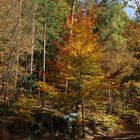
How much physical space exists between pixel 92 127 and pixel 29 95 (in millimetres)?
6617

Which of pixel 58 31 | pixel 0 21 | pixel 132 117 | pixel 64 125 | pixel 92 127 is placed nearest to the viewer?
pixel 0 21

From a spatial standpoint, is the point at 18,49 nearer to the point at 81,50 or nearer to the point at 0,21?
the point at 0,21

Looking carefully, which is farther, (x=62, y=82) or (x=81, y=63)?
(x=62, y=82)

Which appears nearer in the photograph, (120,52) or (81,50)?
(81,50)

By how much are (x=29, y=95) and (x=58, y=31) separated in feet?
28.4

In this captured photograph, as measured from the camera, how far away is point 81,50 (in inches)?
976

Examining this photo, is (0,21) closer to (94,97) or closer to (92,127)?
(94,97)

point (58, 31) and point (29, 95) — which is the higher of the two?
point (58, 31)

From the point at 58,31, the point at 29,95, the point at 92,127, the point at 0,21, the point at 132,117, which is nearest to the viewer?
the point at 0,21

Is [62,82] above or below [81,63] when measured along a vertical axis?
below

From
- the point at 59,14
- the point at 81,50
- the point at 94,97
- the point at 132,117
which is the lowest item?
the point at 132,117

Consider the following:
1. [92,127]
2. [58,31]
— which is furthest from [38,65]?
[92,127]

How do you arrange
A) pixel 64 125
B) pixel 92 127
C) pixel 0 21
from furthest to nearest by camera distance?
pixel 92 127
pixel 64 125
pixel 0 21

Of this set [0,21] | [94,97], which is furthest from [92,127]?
[0,21]
